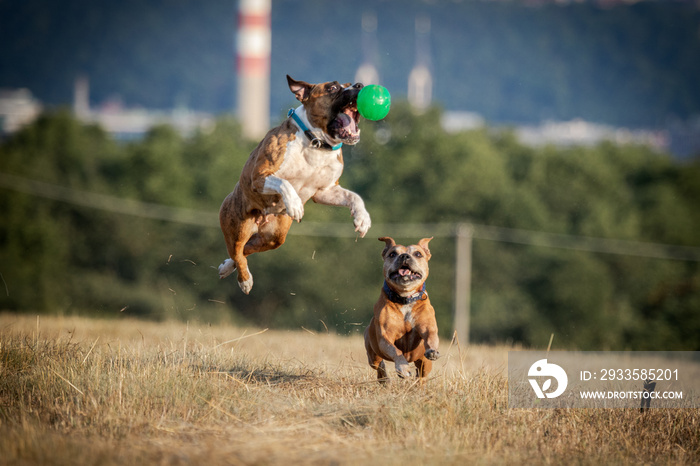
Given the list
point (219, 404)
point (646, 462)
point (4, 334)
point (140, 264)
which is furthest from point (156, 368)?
point (140, 264)

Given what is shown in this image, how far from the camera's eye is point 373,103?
6.45 metres

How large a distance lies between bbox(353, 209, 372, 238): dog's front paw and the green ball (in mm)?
767

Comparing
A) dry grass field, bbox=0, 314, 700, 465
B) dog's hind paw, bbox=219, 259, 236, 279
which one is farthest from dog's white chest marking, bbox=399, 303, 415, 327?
dog's hind paw, bbox=219, 259, 236, 279

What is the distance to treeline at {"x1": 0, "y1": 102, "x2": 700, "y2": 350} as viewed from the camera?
37406mm

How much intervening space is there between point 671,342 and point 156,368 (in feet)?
136

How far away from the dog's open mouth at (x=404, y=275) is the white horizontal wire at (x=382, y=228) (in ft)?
82.7

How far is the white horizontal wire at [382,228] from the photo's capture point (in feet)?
117

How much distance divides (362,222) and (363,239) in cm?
3182

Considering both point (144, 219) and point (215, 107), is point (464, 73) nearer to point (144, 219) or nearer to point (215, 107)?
point (215, 107)

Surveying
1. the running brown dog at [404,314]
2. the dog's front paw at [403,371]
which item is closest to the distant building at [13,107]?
the running brown dog at [404,314]

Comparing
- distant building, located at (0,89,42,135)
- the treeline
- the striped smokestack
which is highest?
the striped smokestack

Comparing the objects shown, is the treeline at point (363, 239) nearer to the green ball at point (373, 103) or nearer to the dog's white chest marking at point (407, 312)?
the dog's white chest marking at point (407, 312)

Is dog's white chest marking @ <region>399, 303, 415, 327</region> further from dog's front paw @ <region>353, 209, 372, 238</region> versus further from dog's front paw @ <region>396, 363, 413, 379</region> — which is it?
dog's front paw @ <region>353, 209, 372, 238</region>

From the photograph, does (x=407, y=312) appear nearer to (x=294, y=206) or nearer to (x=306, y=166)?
(x=294, y=206)
